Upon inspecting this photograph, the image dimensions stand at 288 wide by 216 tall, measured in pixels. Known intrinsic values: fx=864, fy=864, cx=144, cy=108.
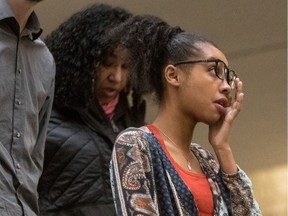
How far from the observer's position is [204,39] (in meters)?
2.06

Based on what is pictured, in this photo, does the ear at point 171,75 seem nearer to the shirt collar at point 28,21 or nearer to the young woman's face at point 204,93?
the young woman's face at point 204,93

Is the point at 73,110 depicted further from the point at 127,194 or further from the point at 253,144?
the point at 253,144

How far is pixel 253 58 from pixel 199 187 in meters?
2.75

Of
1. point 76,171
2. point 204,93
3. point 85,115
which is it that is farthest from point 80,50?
point 204,93

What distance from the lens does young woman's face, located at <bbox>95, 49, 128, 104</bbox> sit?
260cm

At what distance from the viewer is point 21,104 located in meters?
1.99

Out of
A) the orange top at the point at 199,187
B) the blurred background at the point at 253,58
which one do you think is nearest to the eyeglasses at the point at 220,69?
the orange top at the point at 199,187

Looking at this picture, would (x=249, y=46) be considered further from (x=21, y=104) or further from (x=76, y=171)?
(x=21, y=104)

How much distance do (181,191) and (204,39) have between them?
0.41 m

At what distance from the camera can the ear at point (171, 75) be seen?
1.98 meters

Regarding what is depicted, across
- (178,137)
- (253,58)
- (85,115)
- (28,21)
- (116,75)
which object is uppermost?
(28,21)

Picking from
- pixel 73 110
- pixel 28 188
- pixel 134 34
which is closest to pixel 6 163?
pixel 28 188

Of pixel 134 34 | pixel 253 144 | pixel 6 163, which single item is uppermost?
pixel 134 34

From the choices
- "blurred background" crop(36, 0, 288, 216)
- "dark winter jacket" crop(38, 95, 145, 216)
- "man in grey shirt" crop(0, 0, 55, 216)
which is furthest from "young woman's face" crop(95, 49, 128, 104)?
"blurred background" crop(36, 0, 288, 216)
